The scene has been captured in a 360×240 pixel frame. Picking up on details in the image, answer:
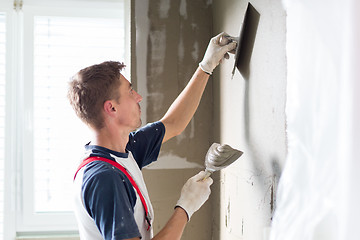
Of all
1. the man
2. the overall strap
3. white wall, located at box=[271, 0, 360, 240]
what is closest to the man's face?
the man

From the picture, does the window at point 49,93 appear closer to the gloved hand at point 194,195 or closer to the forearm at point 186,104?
the forearm at point 186,104

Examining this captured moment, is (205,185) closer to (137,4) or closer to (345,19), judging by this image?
(345,19)

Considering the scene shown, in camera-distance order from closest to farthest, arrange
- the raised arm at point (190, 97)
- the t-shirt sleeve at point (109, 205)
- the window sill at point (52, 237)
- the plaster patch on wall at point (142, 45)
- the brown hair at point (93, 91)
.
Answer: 1. the t-shirt sleeve at point (109, 205)
2. the brown hair at point (93, 91)
3. the raised arm at point (190, 97)
4. the plaster patch on wall at point (142, 45)
5. the window sill at point (52, 237)

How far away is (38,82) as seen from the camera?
281 centimetres

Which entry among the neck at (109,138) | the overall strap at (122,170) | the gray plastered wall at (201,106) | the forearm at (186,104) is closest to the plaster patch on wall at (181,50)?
the gray plastered wall at (201,106)

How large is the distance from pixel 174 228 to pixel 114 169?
0.31 metres

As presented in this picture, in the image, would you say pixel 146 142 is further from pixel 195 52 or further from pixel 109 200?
pixel 195 52

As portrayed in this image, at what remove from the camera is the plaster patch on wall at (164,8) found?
228 centimetres

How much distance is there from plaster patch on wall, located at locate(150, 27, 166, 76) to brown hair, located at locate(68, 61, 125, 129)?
2.56ft

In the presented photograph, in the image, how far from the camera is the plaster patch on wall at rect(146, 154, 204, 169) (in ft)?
7.40

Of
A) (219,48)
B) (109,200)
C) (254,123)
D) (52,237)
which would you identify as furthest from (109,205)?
(52,237)

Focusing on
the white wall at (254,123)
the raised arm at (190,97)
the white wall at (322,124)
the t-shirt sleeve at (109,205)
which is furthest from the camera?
the raised arm at (190,97)

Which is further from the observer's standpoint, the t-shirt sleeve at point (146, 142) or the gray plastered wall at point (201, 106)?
the t-shirt sleeve at point (146, 142)

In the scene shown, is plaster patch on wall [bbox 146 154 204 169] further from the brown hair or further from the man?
the brown hair
